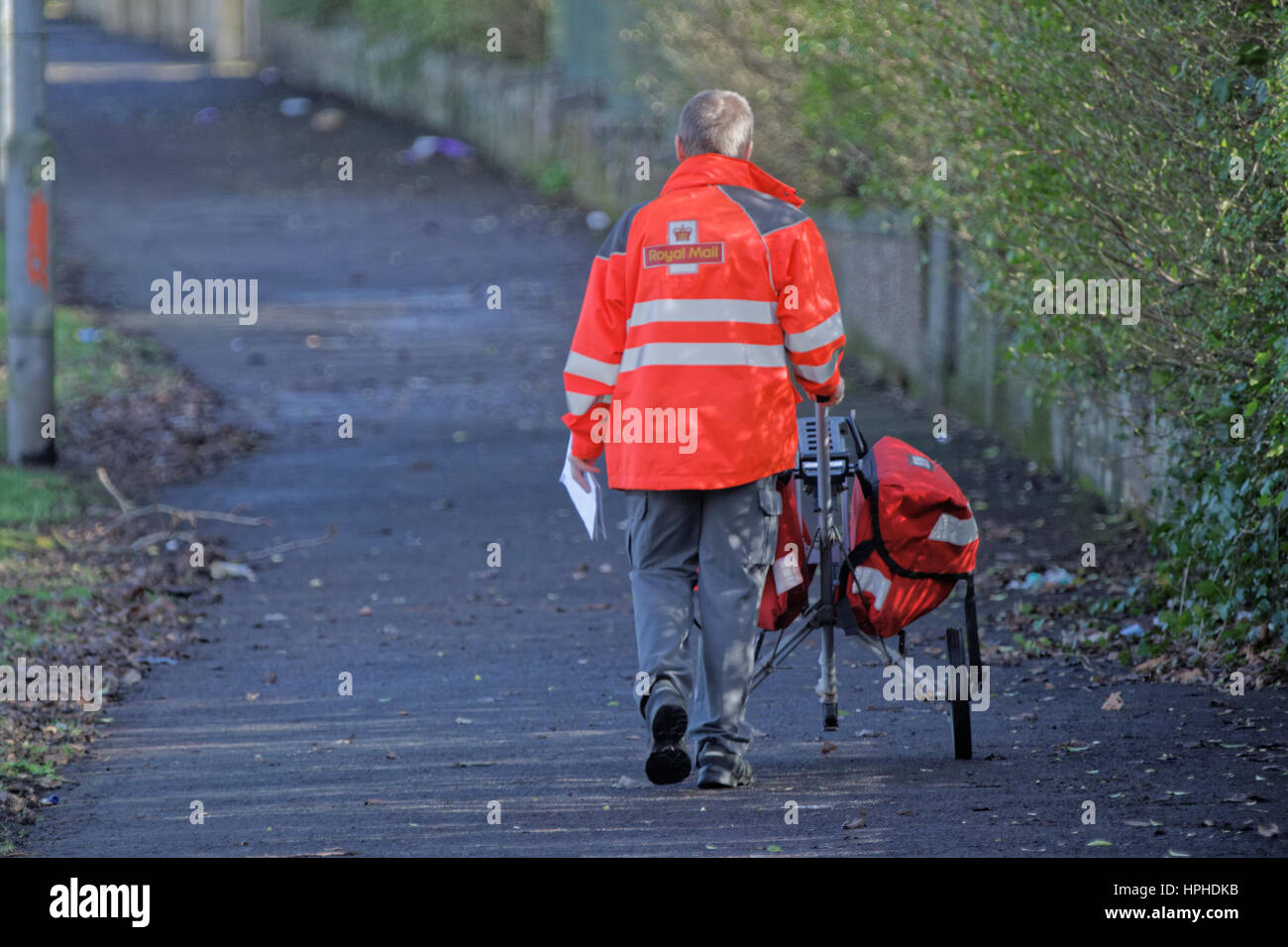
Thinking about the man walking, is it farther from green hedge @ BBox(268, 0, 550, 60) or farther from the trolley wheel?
green hedge @ BBox(268, 0, 550, 60)

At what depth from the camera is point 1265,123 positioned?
6078 mm

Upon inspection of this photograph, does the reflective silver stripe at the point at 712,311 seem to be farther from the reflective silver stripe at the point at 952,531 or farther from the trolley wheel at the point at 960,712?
the trolley wheel at the point at 960,712

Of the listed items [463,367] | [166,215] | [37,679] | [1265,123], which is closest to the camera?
[1265,123]

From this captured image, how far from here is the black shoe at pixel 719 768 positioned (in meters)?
5.52

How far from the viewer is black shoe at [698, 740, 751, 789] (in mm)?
5516

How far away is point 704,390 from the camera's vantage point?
5.43m

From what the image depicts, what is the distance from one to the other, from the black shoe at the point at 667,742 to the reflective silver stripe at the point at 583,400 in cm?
89

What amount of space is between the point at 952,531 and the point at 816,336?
749 millimetres

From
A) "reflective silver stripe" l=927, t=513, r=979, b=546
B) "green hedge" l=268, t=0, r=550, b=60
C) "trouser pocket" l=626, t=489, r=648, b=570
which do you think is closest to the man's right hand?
"reflective silver stripe" l=927, t=513, r=979, b=546

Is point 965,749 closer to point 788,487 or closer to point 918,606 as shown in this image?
point 918,606

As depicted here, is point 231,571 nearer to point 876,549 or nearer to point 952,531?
point 876,549

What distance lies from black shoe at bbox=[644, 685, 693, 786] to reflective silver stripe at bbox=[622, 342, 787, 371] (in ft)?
3.20
